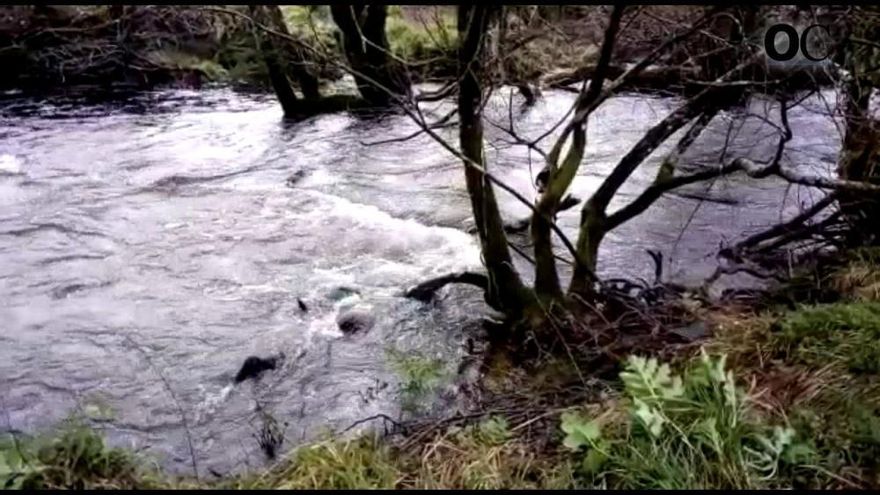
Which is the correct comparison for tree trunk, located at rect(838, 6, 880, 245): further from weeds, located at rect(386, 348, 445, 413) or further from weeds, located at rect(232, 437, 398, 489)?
weeds, located at rect(232, 437, 398, 489)

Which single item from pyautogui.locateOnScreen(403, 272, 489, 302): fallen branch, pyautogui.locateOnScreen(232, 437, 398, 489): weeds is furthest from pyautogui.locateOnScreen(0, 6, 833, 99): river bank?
pyautogui.locateOnScreen(232, 437, 398, 489): weeds

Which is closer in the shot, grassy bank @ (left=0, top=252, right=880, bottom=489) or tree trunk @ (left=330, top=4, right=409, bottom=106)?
grassy bank @ (left=0, top=252, right=880, bottom=489)

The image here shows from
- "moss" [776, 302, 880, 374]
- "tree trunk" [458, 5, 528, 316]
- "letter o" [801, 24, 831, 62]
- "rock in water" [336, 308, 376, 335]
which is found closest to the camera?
"moss" [776, 302, 880, 374]

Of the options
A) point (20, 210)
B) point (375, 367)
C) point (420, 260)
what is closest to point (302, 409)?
point (375, 367)

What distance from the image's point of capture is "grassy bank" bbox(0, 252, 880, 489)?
2668 millimetres

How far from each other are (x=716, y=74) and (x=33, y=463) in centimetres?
405

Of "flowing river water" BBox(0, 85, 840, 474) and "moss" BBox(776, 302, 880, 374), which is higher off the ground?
"moss" BBox(776, 302, 880, 374)

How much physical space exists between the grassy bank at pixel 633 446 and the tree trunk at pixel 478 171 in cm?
153

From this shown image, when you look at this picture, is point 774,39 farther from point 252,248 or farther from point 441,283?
point 252,248

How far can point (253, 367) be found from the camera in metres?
5.08

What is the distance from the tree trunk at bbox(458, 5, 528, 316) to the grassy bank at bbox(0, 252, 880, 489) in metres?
1.53

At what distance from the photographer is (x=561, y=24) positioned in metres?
5.41

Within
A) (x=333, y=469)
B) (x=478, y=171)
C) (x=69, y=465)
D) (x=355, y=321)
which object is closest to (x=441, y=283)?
(x=355, y=321)

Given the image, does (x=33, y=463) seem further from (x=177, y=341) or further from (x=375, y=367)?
(x=177, y=341)
